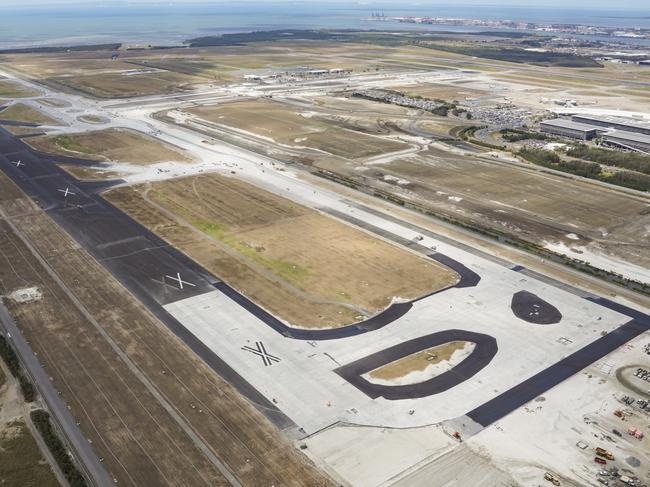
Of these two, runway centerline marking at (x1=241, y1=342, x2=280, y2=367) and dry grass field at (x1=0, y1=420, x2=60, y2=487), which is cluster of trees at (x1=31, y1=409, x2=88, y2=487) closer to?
dry grass field at (x1=0, y1=420, x2=60, y2=487)

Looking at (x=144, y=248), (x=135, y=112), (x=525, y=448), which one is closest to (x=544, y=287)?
(x=525, y=448)

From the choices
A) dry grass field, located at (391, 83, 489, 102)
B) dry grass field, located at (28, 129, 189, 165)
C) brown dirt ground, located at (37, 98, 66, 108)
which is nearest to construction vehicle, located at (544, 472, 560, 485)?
dry grass field, located at (28, 129, 189, 165)

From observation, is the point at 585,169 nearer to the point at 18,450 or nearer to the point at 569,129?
the point at 569,129

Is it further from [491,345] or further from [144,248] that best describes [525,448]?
[144,248]

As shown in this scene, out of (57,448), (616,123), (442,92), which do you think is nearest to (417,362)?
(57,448)

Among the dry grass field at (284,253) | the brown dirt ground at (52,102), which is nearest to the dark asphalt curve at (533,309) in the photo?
the dry grass field at (284,253)

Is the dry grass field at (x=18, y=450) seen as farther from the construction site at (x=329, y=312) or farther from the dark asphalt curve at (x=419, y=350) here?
the dark asphalt curve at (x=419, y=350)

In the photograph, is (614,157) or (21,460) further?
(614,157)
